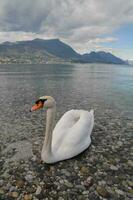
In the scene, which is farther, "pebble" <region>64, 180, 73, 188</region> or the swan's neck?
the swan's neck

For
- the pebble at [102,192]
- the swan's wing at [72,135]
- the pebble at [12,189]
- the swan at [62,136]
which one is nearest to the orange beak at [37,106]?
the swan at [62,136]

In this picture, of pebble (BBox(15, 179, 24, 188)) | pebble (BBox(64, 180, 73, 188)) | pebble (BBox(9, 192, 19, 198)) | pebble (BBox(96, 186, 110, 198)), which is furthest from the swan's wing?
pebble (BBox(9, 192, 19, 198))

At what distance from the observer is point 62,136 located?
10.3 metres

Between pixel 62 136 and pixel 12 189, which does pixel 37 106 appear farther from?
pixel 12 189

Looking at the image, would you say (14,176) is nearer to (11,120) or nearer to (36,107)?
(36,107)

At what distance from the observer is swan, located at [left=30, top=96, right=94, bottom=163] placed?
8.83 metres

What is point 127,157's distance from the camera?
1056 centimetres

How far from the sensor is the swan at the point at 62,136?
8.83 meters

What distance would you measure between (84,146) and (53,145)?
1676mm

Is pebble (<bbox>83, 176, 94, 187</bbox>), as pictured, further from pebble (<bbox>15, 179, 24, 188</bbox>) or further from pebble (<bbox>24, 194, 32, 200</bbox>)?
pebble (<bbox>15, 179, 24, 188</bbox>)

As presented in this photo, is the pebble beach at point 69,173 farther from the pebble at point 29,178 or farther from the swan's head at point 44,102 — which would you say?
the swan's head at point 44,102

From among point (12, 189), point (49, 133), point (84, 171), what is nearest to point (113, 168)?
point (84, 171)

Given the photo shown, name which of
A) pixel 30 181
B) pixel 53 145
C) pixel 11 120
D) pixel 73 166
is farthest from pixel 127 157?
pixel 11 120

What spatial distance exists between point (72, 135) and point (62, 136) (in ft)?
1.67
